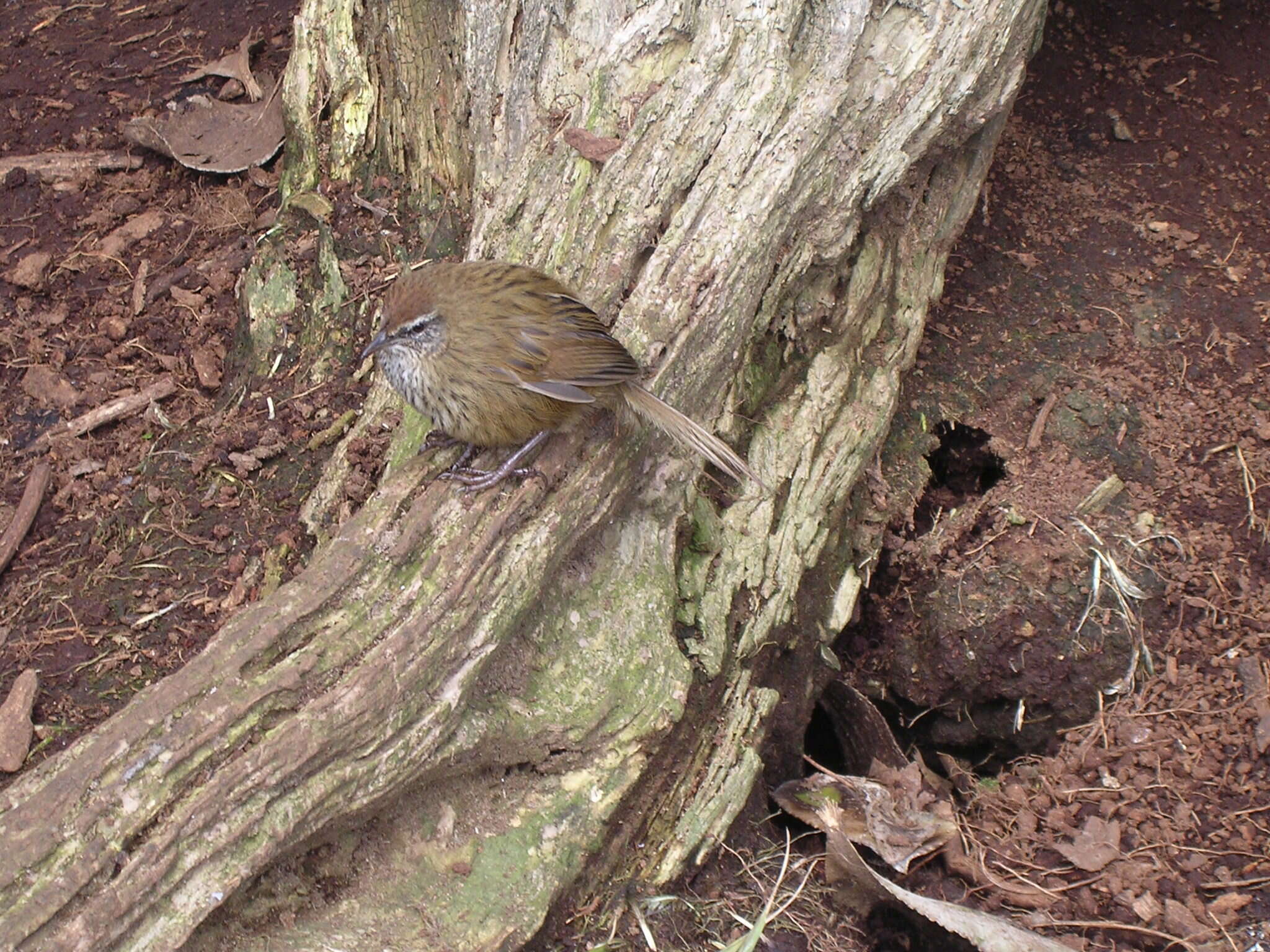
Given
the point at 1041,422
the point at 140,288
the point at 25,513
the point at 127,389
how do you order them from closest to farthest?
the point at 25,513 → the point at 127,389 → the point at 1041,422 → the point at 140,288

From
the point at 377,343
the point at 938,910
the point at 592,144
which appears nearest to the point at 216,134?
the point at 592,144

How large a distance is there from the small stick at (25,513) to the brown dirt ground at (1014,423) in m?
0.04

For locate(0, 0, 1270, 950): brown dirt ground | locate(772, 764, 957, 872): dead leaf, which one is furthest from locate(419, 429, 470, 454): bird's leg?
locate(772, 764, 957, 872): dead leaf

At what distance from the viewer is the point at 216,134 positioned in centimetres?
533

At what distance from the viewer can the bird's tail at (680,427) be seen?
335cm

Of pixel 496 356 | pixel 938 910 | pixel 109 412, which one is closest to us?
pixel 496 356

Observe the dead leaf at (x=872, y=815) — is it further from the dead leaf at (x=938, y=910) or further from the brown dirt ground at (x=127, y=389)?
the brown dirt ground at (x=127, y=389)

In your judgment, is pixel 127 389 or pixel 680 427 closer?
pixel 680 427

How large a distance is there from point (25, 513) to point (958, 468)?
3674 millimetres

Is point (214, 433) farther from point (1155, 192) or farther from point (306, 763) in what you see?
point (1155, 192)

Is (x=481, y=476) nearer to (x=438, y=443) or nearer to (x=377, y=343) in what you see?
(x=438, y=443)

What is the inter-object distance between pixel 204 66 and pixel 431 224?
85.3 inches

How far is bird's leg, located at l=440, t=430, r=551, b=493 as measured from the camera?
3.07 meters

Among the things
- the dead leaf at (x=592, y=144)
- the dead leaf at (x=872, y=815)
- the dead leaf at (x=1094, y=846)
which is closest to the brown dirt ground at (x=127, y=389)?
the dead leaf at (x=592, y=144)
